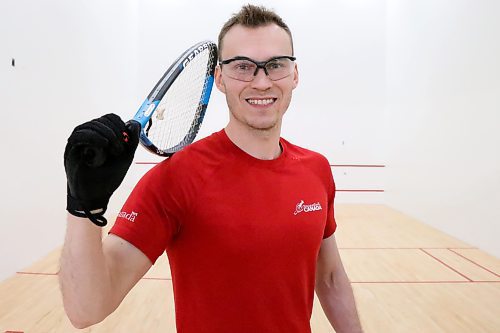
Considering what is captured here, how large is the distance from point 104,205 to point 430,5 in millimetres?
5147

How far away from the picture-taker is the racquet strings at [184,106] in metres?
1.17

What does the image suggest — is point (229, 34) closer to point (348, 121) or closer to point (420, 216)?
point (420, 216)

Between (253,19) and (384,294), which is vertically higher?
(253,19)

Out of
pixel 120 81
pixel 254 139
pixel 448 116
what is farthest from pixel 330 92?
pixel 254 139

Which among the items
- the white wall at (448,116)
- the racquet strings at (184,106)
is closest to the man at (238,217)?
the racquet strings at (184,106)

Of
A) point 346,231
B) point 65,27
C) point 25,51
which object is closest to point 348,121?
point 346,231

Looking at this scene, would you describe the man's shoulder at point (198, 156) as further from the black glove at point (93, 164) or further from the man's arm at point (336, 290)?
the man's arm at point (336, 290)

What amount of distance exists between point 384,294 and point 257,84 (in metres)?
2.11

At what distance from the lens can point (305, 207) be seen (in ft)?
3.07

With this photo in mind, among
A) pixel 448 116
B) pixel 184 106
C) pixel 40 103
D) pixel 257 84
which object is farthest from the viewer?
pixel 448 116

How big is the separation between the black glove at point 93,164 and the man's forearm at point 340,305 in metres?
0.68

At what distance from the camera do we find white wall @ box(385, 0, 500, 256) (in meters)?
3.50

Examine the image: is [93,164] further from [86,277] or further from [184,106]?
[184,106]

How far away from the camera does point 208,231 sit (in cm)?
82
